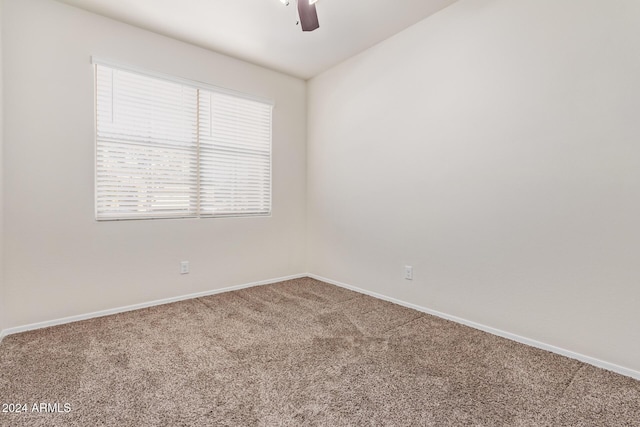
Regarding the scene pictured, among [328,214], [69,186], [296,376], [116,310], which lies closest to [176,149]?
[69,186]

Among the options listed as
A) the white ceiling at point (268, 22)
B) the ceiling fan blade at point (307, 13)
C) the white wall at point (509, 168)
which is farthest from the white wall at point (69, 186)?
the white wall at point (509, 168)

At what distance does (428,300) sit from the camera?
2.84m

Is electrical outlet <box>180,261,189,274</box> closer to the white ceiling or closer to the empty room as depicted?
the empty room

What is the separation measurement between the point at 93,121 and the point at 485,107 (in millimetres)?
3172

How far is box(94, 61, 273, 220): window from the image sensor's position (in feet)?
8.95

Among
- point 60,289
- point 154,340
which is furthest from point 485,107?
point 60,289

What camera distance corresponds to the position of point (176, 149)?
3092 mm

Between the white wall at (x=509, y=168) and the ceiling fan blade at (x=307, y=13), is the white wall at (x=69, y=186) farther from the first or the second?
the white wall at (x=509, y=168)

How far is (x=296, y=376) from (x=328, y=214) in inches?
88.9

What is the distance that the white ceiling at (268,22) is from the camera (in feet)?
8.25

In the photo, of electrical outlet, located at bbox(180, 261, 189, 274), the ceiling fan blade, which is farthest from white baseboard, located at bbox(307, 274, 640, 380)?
the ceiling fan blade

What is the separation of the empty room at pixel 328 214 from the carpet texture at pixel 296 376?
2 cm

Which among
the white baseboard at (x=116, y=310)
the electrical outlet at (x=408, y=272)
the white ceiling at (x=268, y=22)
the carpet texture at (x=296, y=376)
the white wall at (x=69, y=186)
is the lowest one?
the carpet texture at (x=296, y=376)

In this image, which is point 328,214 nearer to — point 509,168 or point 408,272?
point 408,272
